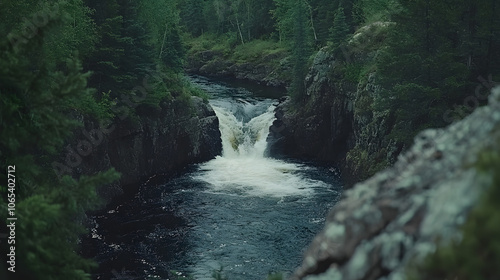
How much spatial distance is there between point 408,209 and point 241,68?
2485 inches

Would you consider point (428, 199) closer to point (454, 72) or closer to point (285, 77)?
point (454, 72)

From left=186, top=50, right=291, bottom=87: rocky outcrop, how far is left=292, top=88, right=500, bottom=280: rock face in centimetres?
5086

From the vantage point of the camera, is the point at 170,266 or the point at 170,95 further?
the point at 170,95

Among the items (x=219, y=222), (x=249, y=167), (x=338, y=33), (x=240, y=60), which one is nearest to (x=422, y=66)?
(x=219, y=222)

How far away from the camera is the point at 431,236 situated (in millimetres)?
3641

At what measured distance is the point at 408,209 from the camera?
4.07 m

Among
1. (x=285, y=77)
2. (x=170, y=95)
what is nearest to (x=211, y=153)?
(x=170, y=95)

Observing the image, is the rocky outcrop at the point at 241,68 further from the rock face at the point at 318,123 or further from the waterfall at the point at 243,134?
the rock face at the point at 318,123

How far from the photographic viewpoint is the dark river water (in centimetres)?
1945

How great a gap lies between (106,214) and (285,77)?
1417 inches

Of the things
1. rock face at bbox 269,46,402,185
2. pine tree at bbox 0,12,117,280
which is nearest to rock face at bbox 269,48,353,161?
rock face at bbox 269,46,402,185

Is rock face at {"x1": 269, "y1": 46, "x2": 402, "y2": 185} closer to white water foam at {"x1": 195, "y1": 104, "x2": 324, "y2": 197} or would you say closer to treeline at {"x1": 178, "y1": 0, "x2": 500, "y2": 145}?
white water foam at {"x1": 195, "y1": 104, "x2": 324, "y2": 197}

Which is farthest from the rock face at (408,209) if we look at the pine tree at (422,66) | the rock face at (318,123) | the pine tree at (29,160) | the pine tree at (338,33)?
the pine tree at (338,33)

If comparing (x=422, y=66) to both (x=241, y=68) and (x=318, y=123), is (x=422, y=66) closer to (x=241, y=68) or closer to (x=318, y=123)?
(x=318, y=123)
